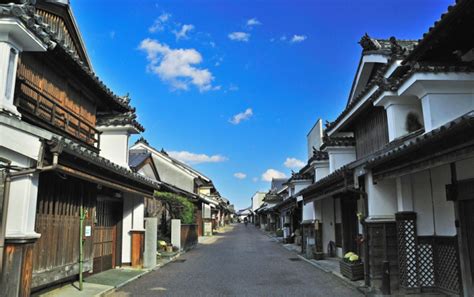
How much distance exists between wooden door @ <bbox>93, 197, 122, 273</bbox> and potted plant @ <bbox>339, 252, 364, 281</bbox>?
827cm

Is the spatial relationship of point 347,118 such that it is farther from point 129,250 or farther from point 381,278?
point 129,250

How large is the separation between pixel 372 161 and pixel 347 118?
5955 millimetres

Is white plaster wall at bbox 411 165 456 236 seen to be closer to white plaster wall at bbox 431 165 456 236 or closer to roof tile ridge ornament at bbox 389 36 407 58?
white plaster wall at bbox 431 165 456 236

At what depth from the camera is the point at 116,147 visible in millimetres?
14977

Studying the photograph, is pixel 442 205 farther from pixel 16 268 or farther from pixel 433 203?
pixel 16 268

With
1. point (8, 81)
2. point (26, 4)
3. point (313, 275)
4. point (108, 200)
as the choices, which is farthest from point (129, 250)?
point (26, 4)

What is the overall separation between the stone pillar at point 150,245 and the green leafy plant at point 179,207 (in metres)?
5.35

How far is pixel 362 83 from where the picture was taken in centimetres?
1638

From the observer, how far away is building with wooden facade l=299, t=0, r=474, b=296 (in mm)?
7977

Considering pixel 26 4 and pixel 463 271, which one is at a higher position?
pixel 26 4

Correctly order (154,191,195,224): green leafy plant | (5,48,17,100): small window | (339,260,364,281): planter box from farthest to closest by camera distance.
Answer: (154,191,195,224): green leafy plant → (339,260,364,281): planter box → (5,48,17,100): small window

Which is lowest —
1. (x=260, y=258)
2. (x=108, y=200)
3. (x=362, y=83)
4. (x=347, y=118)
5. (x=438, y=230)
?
(x=260, y=258)

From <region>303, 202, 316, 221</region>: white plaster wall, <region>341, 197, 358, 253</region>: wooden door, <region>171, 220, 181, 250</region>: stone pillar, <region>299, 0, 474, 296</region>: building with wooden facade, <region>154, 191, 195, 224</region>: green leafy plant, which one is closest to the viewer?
<region>299, 0, 474, 296</region>: building with wooden facade

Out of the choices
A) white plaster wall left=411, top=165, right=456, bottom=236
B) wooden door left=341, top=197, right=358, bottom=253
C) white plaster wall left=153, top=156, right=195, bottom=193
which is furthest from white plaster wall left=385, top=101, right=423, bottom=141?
white plaster wall left=153, top=156, right=195, bottom=193
